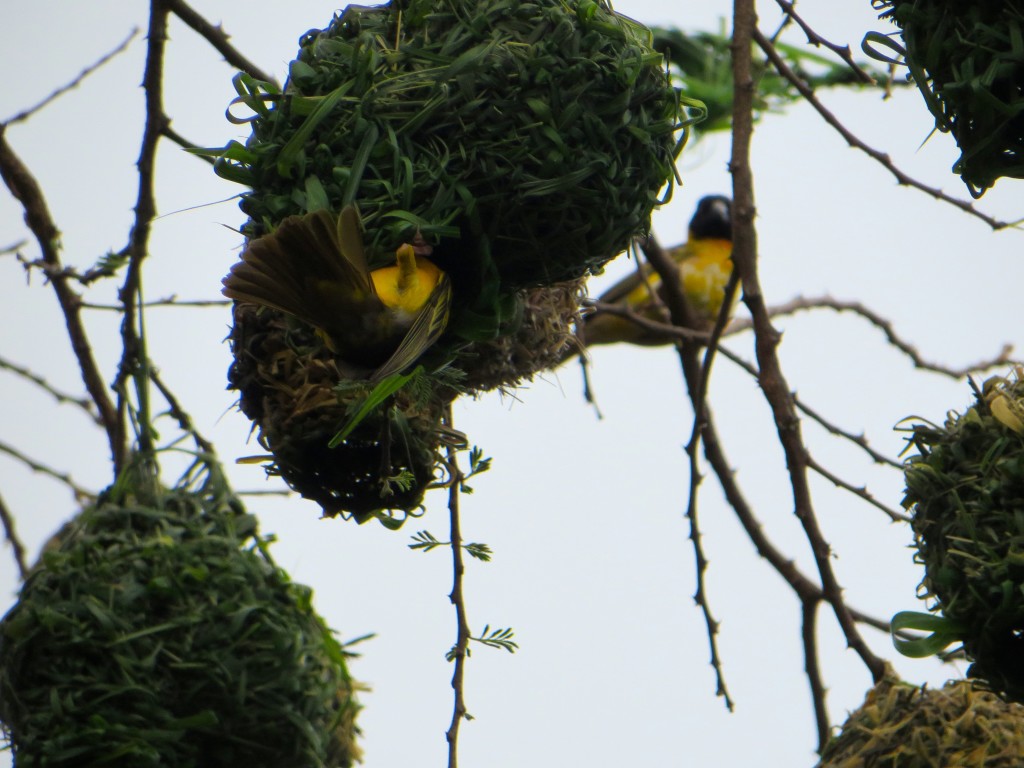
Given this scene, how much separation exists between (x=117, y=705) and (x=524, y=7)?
1314 mm

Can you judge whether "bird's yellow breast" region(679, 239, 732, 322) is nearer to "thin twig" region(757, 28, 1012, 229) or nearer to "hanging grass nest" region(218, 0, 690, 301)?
"thin twig" region(757, 28, 1012, 229)

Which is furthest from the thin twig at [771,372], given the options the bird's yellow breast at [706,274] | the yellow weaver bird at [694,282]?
the bird's yellow breast at [706,274]

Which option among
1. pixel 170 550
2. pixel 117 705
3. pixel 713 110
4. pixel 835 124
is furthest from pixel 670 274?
pixel 117 705

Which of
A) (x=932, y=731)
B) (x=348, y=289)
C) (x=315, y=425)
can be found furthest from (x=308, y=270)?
(x=932, y=731)

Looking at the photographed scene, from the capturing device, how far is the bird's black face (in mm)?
5570

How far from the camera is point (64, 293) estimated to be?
291 centimetres

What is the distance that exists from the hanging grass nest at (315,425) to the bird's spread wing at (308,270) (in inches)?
19.8

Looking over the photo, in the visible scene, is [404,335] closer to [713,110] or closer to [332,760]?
[332,760]

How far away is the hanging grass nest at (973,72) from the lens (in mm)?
1479

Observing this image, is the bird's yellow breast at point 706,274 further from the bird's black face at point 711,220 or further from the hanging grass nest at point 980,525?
the hanging grass nest at point 980,525

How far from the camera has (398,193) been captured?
5.62ft

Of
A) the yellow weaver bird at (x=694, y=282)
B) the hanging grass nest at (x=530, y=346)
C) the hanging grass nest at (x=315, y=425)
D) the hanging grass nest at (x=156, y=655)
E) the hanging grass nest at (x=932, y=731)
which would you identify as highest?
the yellow weaver bird at (x=694, y=282)

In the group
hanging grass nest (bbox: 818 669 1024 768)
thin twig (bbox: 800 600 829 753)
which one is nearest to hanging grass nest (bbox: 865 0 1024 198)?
hanging grass nest (bbox: 818 669 1024 768)

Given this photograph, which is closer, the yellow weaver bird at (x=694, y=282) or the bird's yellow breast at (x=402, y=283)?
the bird's yellow breast at (x=402, y=283)
